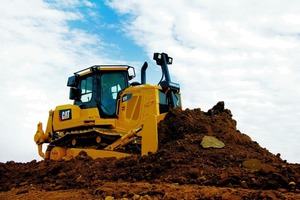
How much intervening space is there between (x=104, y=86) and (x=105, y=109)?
765 mm

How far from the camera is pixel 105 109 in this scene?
1387 centimetres

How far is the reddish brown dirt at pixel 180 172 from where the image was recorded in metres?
6.89

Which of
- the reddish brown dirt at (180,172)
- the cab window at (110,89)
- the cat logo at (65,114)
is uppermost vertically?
the cab window at (110,89)

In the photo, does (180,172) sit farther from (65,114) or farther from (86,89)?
(65,114)

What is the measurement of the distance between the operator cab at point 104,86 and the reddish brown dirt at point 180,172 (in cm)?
294

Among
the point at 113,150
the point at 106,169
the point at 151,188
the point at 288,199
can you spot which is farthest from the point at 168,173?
the point at 113,150

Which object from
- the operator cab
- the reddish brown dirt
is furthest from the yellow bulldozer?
the reddish brown dirt

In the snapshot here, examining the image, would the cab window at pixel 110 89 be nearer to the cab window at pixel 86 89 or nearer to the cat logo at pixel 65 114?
the cab window at pixel 86 89

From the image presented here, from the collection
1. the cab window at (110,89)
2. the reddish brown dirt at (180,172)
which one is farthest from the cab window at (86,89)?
the reddish brown dirt at (180,172)

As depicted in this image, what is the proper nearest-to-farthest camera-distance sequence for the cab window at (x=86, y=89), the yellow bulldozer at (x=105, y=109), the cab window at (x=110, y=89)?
the yellow bulldozer at (x=105, y=109) → the cab window at (x=110, y=89) → the cab window at (x=86, y=89)

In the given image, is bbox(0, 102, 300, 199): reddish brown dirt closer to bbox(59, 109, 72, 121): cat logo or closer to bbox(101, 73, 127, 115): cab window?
bbox(59, 109, 72, 121): cat logo

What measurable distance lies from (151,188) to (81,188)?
6.17 ft

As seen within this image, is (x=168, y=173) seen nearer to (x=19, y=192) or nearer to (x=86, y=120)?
(x=19, y=192)

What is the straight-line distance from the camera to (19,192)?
917cm
